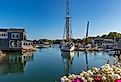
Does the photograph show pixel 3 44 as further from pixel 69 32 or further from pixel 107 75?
pixel 107 75

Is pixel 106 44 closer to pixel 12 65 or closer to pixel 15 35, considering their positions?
pixel 15 35

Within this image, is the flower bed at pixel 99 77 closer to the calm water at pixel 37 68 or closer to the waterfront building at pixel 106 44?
the calm water at pixel 37 68

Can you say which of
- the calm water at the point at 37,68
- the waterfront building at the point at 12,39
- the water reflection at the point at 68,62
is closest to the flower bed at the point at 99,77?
the calm water at the point at 37,68

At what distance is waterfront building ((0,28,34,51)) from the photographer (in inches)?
2625

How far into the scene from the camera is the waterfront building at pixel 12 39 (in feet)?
219

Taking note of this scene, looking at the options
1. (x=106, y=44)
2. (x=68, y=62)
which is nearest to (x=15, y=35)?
(x=68, y=62)

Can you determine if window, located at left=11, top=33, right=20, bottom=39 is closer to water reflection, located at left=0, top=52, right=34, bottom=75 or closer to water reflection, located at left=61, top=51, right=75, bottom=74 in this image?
water reflection, located at left=61, top=51, right=75, bottom=74

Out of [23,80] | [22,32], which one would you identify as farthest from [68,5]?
[23,80]

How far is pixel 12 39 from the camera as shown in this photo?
67500mm

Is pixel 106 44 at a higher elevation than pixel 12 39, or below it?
below

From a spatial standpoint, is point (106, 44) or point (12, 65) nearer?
point (12, 65)

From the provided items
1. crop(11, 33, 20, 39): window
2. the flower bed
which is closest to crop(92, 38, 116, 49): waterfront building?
crop(11, 33, 20, 39): window

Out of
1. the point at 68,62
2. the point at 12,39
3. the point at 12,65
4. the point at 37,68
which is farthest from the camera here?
the point at 12,39

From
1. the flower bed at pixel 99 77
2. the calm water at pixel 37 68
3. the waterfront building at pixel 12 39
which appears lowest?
the calm water at pixel 37 68
